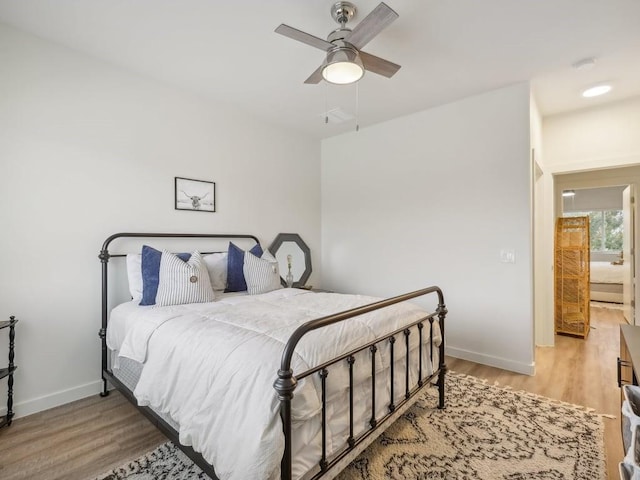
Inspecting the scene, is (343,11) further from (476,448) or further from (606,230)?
(606,230)

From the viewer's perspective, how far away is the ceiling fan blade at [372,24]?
1.61 meters

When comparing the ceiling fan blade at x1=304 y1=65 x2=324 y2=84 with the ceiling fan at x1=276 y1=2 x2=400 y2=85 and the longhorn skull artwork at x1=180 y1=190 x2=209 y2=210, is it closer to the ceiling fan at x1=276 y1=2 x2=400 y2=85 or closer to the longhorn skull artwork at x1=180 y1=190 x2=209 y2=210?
the ceiling fan at x1=276 y1=2 x2=400 y2=85

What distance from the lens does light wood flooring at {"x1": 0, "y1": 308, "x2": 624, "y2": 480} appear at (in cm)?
175

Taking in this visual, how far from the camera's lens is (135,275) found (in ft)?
8.20

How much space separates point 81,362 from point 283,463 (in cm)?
215

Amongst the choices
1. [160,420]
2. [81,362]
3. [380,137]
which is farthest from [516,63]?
[81,362]

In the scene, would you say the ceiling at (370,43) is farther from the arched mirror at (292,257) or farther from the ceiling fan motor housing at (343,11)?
the arched mirror at (292,257)

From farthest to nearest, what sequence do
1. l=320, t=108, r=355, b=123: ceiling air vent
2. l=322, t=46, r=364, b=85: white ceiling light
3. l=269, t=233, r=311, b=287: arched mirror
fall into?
l=269, t=233, r=311, b=287: arched mirror
l=320, t=108, r=355, b=123: ceiling air vent
l=322, t=46, r=364, b=85: white ceiling light

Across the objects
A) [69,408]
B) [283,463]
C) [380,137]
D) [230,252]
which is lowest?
[69,408]

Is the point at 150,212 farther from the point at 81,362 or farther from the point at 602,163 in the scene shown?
the point at 602,163

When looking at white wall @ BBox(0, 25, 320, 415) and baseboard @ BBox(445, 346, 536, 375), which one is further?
baseboard @ BBox(445, 346, 536, 375)

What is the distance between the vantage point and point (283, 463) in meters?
1.16

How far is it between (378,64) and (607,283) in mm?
6708

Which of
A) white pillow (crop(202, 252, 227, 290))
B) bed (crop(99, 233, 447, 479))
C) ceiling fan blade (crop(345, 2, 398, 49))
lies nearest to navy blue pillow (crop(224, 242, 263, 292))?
white pillow (crop(202, 252, 227, 290))
